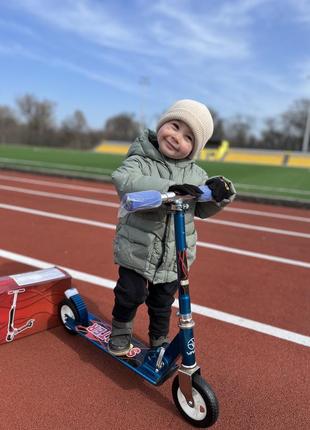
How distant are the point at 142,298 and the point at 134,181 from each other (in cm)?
85

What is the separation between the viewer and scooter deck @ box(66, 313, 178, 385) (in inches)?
97.5

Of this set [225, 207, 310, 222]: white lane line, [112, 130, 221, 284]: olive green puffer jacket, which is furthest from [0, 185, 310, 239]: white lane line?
[112, 130, 221, 284]: olive green puffer jacket

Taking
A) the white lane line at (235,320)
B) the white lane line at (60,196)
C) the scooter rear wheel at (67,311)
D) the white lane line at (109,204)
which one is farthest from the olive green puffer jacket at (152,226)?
the white lane line at (60,196)

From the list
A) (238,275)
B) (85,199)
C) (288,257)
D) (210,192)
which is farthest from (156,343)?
(85,199)

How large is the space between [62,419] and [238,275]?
3.09 m

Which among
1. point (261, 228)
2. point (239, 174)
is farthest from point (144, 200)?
point (239, 174)

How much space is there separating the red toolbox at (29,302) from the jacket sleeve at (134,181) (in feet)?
4.43

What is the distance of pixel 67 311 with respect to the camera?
3213 mm

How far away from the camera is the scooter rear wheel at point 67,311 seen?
312 centimetres

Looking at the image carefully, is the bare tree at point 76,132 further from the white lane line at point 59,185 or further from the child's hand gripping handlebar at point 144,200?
the child's hand gripping handlebar at point 144,200

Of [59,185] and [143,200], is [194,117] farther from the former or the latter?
[59,185]

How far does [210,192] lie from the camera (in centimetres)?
228

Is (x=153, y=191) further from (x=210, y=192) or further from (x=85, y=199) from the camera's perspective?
(x=85, y=199)

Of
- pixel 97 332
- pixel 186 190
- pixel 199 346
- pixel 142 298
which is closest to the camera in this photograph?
pixel 186 190
